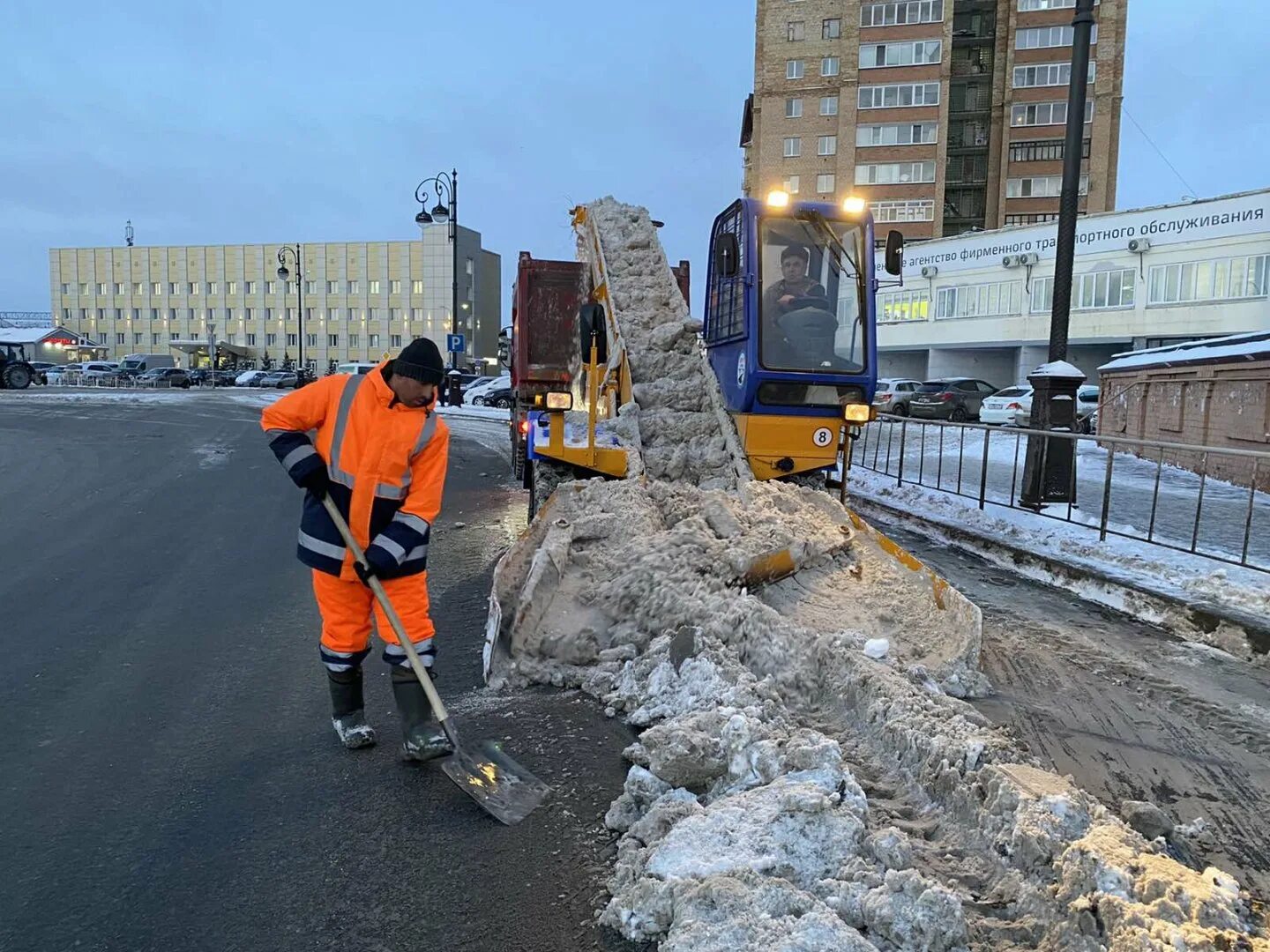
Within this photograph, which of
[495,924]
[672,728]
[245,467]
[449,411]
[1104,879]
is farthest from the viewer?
[449,411]

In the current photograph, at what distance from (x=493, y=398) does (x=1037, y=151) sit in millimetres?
39346

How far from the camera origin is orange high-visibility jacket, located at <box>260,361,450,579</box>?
375 centimetres

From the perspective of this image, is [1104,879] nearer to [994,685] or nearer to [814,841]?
[814,841]

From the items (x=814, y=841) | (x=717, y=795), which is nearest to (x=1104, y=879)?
(x=814, y=841)

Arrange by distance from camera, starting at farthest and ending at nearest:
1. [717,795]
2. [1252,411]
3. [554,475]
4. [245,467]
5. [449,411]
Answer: [449,411]
[245,467]
[1252,411]
[554,475]
[717,795]

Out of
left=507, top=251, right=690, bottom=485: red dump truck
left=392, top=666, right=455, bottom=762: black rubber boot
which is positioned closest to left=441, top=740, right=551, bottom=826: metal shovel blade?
left=392, top=666, right=455, bottom=762: black rubber boot

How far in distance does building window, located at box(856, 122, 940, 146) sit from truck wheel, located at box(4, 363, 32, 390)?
43.9 m

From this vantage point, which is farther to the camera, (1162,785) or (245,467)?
(245,467)

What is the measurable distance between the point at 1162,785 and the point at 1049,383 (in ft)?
22.8

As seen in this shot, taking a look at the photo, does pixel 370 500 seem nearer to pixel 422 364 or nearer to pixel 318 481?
pixel 318 481

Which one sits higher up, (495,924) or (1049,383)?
(1049,383)

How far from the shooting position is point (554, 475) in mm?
7270

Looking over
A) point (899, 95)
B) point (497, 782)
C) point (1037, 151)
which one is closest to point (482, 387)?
point (497, 782)

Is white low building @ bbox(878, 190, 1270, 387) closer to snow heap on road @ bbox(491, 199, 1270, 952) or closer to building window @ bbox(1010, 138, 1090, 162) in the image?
building window @ bbox(1010, 138, 1090, 162)
